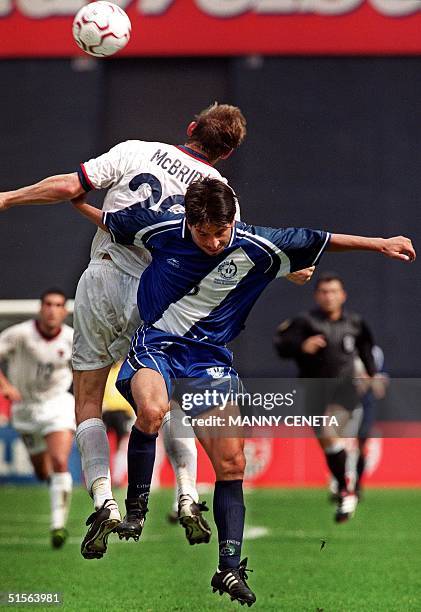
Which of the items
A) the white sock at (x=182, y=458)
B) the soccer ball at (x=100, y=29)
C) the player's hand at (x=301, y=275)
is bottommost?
the white sock at (x=182, y=458)

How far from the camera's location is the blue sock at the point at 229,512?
5309 mm

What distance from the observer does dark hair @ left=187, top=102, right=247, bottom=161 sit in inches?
216

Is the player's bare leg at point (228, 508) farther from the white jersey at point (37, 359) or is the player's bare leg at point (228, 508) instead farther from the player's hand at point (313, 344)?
the white jersey at point (37, 359)

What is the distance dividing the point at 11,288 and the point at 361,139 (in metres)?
3.11

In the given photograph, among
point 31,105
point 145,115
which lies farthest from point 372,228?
point 31,105

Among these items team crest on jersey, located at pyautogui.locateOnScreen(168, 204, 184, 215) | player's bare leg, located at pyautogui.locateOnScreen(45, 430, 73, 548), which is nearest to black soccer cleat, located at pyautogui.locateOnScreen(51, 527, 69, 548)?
player's bare leg, located at pyautogui.locateOnScreen(45, 430, 73, 548)

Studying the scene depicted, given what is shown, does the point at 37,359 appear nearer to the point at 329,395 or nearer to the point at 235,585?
the point at 329,395

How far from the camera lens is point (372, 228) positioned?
10.4m

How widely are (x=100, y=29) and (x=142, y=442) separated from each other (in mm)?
1725

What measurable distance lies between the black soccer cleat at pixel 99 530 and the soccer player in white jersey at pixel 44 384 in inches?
139

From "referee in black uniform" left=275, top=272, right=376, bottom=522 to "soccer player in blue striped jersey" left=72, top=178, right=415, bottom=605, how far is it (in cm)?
369

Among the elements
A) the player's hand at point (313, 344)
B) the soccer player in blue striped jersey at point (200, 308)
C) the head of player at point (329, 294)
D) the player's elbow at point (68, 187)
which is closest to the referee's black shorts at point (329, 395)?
the player's hand at point (313, 344)

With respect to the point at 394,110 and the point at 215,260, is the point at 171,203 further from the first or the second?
the point at 394,110

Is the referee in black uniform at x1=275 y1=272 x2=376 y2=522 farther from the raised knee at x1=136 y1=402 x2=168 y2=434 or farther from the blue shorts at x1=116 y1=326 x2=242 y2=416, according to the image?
the raised knee at x1=136 y1=402 x2=168 y2=434
